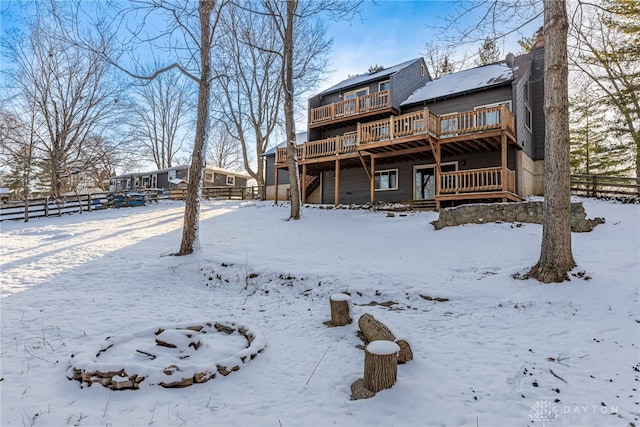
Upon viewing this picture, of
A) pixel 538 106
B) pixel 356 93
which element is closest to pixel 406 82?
pixel 356 93

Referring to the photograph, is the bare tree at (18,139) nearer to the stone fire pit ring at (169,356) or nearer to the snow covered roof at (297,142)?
the snow covered roof at (297,142)

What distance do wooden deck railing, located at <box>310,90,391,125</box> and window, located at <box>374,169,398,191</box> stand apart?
10.5 ft

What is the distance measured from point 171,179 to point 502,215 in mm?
27285

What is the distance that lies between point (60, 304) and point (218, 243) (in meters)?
4.58

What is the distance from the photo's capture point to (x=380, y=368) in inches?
121

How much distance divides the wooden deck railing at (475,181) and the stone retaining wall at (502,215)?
1.59m

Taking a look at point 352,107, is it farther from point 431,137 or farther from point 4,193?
point 4,193

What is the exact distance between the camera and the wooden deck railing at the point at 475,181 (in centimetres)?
1173

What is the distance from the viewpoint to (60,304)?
18.4 ft

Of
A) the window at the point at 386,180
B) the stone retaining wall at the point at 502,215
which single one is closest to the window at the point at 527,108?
the window at the point at 386,180

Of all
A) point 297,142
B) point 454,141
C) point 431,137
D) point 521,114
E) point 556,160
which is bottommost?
point 556,160

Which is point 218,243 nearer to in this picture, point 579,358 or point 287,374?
point 287,374

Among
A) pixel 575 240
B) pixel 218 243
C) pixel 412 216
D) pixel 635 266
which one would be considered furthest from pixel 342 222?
pixel 635 266

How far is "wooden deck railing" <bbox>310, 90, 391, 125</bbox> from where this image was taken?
54.1 feet
